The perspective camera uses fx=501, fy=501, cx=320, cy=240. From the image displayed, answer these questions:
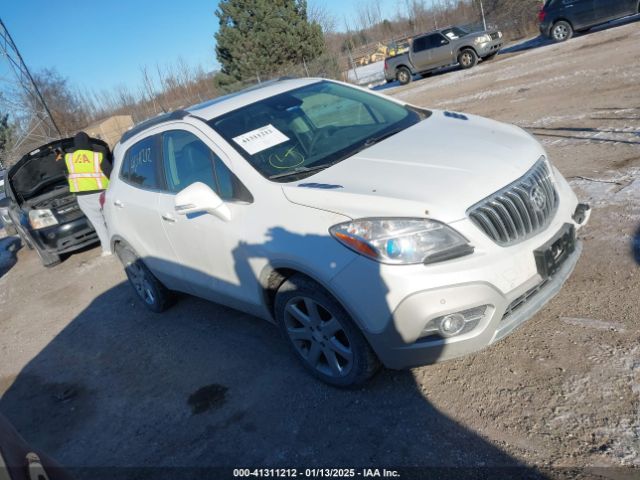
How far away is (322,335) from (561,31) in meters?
18.3

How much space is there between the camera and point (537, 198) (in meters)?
2.83

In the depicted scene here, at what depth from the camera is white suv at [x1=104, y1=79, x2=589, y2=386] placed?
2.54 m

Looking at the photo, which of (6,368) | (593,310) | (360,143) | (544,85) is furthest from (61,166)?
(544,85)

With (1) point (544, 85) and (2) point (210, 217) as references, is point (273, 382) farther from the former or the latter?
(1) point (544, 85)

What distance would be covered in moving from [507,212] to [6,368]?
16.3 feet

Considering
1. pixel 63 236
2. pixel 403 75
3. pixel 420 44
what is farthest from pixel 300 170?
pixel 403 75

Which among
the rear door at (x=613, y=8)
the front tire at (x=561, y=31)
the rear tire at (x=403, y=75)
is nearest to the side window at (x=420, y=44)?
the rear tire at (x=403, y=75)

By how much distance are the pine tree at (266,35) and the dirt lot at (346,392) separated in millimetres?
27010

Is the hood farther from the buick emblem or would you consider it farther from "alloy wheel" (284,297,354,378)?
"alloy wheel" (284,297,354,378)

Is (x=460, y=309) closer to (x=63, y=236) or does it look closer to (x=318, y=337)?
(x=318, y=337)

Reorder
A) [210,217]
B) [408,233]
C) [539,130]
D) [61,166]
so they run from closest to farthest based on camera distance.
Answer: [408,233] < [210,217] < [539,130] < [61,166]

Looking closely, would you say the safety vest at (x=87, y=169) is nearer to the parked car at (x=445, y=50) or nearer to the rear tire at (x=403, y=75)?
the parked car at (x=445, y=50)

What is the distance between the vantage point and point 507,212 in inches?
105

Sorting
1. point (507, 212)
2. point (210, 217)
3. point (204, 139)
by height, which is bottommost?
point (507, 212)
